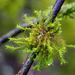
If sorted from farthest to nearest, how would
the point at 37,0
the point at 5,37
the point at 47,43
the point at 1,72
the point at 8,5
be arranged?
the point at 37,0
the point at 8,5
the point at 1,72
the point at 5,37
the point at 47,43

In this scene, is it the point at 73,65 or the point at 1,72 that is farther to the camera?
the point at 73,65

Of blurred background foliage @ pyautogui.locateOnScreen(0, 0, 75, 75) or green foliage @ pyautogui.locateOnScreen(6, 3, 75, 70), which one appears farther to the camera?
blurred background foliage @ pyautogui.locateOnScreen(0, 0, 75, 75)

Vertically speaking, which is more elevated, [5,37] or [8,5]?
[8,5]

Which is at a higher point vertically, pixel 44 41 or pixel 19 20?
pixel 19 20

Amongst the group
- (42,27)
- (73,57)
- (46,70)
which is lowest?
(46,70)

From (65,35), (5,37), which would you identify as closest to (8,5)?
(5,37)

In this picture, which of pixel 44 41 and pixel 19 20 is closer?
pixel 44 41

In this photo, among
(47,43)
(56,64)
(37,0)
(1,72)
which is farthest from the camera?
(56,64)

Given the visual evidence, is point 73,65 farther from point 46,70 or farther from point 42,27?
point 42,27

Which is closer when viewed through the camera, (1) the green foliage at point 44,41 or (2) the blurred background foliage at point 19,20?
(1) the green foliage at point 44,41
